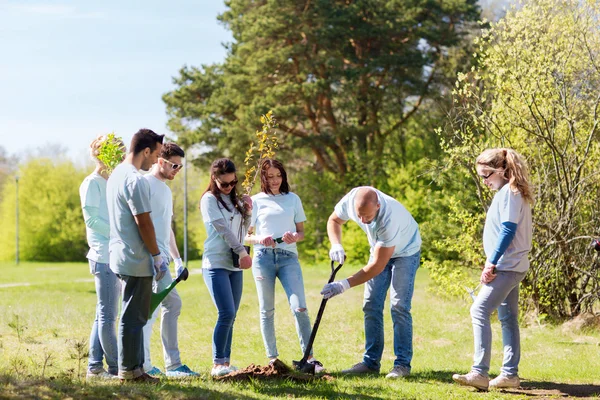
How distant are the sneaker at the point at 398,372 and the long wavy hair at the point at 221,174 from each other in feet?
6.23

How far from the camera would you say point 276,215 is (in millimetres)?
6422

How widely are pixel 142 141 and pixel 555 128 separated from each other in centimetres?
651

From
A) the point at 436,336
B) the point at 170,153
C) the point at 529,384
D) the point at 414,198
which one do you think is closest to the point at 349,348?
the point at 436,336

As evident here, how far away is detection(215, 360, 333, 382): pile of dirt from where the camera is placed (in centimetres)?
571

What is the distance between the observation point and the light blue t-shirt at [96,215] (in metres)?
5.75

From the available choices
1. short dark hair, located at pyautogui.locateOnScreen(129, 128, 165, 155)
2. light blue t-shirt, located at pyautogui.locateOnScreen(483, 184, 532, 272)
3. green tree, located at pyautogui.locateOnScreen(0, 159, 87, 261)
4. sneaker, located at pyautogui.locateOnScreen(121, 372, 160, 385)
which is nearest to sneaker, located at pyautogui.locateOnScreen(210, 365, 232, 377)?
sneaker, located at pyautogui.locateOnScreen(121, 372, 160, 385)

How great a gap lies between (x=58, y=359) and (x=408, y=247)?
13.5ft

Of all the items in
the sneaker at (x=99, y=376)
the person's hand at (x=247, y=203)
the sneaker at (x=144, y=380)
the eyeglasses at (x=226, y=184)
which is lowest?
the sneaker at (x=99, y=376)

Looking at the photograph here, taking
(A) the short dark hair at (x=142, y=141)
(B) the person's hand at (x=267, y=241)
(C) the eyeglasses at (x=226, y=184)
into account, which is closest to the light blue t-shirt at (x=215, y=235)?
(C) the eyeglasses at (x=226, y=184)

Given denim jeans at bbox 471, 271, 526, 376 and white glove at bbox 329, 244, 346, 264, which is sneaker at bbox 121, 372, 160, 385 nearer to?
white glove at bbox 329, 244, 346, 264

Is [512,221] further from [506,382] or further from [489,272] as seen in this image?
[506,382]

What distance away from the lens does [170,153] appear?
18.8 feet

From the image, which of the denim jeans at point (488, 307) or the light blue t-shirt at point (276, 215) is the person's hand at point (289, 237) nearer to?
the light blue t-shirt at point (276, 215)

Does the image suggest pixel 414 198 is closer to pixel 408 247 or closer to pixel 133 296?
pixel 408 247
